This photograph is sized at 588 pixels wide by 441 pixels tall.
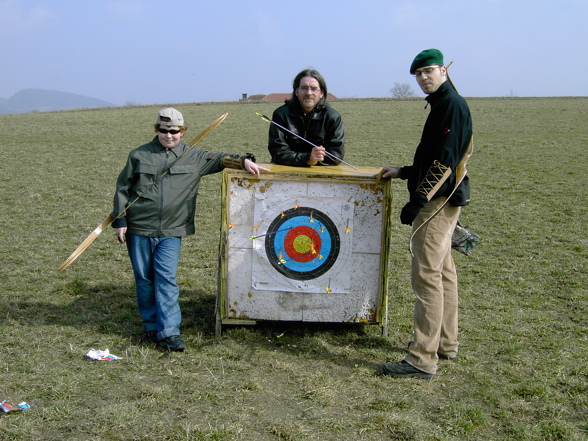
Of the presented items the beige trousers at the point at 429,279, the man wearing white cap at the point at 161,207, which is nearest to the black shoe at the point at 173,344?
the man wearing white cap at the point at 161,207

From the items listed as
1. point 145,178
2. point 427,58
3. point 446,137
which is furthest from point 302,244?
point 427,58

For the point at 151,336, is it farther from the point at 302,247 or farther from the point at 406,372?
the point at 406,372

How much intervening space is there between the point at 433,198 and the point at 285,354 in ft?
5.12

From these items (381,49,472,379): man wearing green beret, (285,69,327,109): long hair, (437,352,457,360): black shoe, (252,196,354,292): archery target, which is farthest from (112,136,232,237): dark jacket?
(437,352,457,360): black shoe

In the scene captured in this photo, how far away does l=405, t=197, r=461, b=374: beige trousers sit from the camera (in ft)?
13.3

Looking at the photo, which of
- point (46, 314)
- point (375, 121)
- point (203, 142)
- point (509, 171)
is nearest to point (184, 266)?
point (46, 314)

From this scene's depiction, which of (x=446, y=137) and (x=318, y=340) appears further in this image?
(x=318, y=340)

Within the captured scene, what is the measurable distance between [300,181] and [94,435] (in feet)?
7.35

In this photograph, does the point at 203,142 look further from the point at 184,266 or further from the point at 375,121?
the point at 184,266

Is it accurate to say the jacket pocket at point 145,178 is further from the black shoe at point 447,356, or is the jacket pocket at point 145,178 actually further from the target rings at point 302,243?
the black shoe at point 447,356

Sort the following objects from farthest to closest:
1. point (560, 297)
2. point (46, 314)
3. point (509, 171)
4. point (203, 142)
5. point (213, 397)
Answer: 1. point (203, 142)
2. point (509, 171)
3. point (560, 297)
4. point (46, 314)
5. point (213, 397)

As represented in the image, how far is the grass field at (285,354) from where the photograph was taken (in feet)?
11.4

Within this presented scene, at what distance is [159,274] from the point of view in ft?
14.7

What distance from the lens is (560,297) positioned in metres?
5.82
